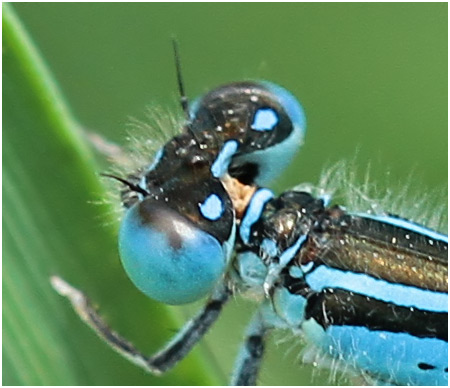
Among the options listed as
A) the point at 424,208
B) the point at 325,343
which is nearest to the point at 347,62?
the point at 424,208

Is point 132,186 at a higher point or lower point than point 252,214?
higher

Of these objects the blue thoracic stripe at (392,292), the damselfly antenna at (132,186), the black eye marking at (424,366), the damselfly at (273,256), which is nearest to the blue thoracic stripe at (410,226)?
the damselfly at (273,256)

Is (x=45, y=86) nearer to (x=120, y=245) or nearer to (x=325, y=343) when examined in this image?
(x=120, y=245)

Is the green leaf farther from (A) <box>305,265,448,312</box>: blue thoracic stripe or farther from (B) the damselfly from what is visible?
(A) <box>305,265,448,312</box>: blue thoracic stripe

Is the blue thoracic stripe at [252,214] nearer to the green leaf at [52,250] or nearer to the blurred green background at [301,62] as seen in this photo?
the green leaf at [52,250]

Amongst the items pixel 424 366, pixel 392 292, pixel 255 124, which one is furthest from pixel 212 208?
pixel 424 366

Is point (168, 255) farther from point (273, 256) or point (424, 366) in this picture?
point (424, 366)
